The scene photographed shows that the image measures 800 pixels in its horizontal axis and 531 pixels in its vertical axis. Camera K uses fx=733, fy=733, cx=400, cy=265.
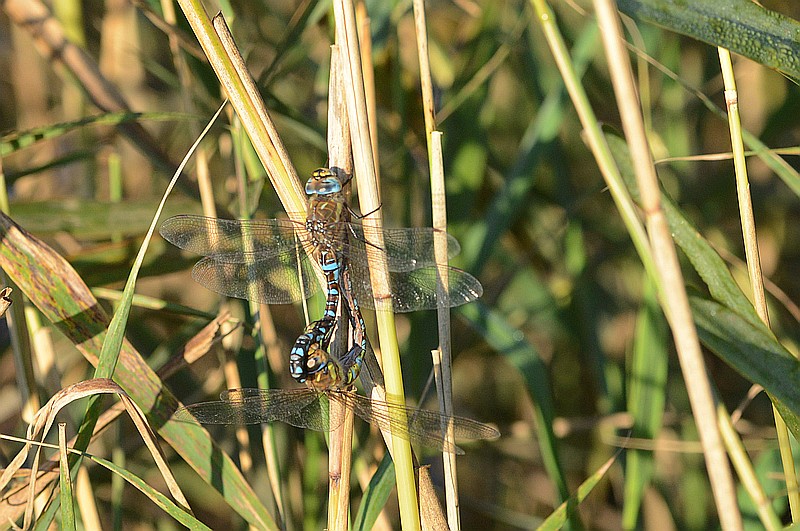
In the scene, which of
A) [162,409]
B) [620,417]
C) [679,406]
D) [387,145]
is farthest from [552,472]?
[387,145]

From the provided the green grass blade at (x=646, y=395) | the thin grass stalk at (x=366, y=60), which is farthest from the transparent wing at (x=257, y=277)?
the green grass blade at (x=646, y=395)

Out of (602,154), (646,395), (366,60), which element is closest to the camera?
(602,154)

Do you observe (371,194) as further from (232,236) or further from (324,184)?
(232,236)

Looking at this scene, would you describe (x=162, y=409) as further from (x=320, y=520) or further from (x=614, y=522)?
(x=614, y=522)

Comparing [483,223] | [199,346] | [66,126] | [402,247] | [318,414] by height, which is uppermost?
[66,126]

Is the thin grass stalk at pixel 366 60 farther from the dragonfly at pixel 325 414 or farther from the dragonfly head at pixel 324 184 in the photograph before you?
the dragonfly at pixel 325 414

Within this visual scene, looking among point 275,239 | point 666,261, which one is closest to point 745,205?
point 666,261

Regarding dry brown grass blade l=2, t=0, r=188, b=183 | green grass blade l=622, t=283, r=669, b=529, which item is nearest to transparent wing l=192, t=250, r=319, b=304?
dry brown grass blade l=2, t=0, r=188, b=183

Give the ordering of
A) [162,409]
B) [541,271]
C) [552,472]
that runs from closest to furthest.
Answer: [162,409] < [552,472] < [541,271]
